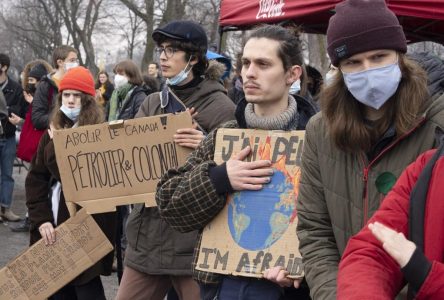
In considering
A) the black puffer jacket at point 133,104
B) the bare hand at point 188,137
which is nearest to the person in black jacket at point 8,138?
the black puffer jacket at point 133,104

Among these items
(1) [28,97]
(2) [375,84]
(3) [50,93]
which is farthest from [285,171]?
(1) [28,97]

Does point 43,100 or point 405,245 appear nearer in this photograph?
point 405,245

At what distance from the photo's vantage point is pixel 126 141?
4.04 m

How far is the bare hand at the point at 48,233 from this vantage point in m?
4.30

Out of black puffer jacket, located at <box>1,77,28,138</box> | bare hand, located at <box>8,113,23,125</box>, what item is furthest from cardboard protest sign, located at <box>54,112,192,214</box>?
black puffer jacket, located at <box>1,77,28,138</box>

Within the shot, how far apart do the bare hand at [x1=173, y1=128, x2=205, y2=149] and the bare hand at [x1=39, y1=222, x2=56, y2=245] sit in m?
1.03

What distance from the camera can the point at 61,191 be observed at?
451cm

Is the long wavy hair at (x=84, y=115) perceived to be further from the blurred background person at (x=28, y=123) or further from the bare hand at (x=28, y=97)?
the bare hand at (x=28, y=97)

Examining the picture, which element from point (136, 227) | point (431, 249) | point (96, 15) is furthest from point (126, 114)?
point (96, 15)

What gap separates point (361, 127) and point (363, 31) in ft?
0.99

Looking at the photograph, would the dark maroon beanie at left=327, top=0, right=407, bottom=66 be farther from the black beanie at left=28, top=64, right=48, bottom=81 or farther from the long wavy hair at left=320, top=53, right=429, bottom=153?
the black beanie at left=28, top=64, right=48, bottom=81

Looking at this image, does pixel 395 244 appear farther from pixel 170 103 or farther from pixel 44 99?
pixel 44 99

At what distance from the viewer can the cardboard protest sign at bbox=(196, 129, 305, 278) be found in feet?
9.54

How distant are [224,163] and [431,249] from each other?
1274 millimetres
